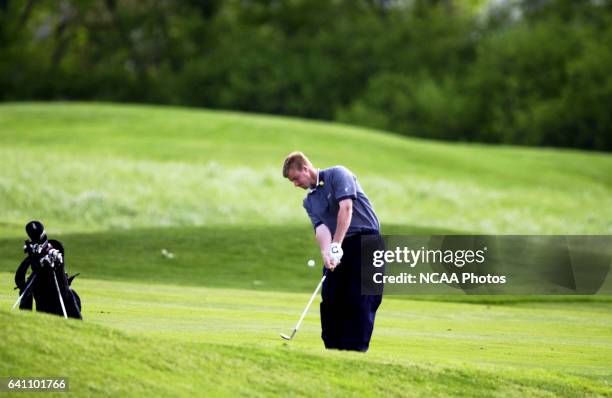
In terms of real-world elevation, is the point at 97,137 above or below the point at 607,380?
above

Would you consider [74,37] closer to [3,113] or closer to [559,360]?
[3,113]

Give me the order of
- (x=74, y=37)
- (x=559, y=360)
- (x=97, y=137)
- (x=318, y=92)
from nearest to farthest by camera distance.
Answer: (x=559, y=360) → (x=97, y=137) → (x=318, y=92) → (x=74, y=37)

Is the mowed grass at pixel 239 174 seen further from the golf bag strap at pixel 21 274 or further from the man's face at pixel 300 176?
the man's face at pixel 300 176

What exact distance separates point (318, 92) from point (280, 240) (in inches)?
2420

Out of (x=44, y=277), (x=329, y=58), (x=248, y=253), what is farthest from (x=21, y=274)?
(x=329, y=58)

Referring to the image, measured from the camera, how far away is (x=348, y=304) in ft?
39.9

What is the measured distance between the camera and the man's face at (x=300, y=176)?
1173cm

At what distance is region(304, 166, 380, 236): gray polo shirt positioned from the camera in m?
11.8

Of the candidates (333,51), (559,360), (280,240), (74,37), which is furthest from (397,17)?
(559,360)

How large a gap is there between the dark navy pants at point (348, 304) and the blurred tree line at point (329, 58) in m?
68.0

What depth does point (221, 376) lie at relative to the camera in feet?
34.5

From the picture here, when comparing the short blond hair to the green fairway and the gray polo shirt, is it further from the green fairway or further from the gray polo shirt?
the green fairway

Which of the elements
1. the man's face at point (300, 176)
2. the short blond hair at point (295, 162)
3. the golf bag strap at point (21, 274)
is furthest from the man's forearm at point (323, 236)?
the golf bag strap at point (21, 274)

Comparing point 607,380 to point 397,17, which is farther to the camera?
point 397,17
